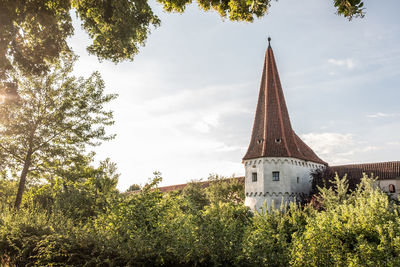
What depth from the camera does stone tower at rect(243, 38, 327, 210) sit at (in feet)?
89.6

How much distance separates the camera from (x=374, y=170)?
105ft

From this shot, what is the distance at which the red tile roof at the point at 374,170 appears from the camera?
101ft

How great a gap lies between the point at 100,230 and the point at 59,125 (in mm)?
10694

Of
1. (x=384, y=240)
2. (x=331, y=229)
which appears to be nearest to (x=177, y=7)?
(x=331, y=229)

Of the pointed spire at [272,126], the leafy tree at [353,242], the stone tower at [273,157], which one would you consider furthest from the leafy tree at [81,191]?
the pointed spire at [272,126]

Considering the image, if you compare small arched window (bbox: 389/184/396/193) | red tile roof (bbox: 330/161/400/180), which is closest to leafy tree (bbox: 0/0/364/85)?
red tile roof (bbox: 330/161/400/180)

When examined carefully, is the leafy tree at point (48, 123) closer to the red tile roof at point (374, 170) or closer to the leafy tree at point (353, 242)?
the leafy tree at point (353, 242)

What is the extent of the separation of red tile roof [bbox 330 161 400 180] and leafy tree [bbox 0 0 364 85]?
26572 millimetres

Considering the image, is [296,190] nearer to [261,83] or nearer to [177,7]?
[261,83]

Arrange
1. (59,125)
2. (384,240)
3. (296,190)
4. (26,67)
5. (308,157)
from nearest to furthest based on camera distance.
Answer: (384,240) → (26,67) → (59,125) → (296,190) → (308,157)

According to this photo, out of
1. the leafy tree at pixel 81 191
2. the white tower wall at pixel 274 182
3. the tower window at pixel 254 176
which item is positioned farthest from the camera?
the tower window at pixel 254 176

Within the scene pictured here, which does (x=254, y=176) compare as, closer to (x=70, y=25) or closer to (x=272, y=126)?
(x=272, y=126)

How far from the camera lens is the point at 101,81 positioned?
58.2 ft

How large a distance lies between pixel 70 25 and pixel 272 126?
888 inches
